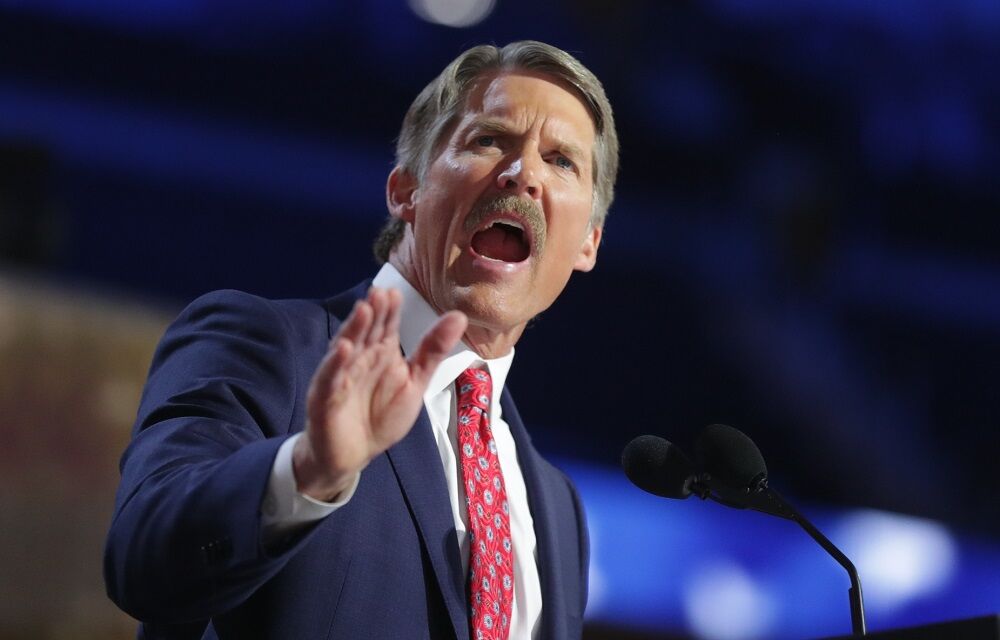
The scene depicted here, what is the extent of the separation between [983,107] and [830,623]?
2298 mm

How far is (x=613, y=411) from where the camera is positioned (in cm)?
508

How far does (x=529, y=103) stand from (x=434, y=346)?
0.89 meters

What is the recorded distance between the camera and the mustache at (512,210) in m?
1.92

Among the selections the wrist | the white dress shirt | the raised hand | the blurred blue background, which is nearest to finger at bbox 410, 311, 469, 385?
the raised hand

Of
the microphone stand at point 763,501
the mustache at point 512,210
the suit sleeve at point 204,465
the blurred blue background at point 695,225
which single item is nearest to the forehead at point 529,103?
the mustache at point 512,210

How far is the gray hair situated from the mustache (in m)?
0.18

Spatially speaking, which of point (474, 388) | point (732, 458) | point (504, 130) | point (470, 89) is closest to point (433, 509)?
point (474, 388)

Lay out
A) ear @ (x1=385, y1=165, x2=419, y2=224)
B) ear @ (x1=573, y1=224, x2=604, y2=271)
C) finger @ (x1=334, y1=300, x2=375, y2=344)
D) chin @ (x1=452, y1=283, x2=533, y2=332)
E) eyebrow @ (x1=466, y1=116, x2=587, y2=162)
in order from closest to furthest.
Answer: finger @ (x1=334, y1=300, x2=375, y2=344) → chin @ (x1=452, y1=283, x2=533, y2=332) → eyebrow @ (x1=466, y1=116, x2=587, y2=162) → ear @ (x1=385, y1=165, x2=419, y2=224) → ear @ (x1=573, y1=224, x2=604, y2=271)

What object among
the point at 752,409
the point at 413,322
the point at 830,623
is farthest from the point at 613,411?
the point at 413,322

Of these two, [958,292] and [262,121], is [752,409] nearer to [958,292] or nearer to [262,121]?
[958,292]

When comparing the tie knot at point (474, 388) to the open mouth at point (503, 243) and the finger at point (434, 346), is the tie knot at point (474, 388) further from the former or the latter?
the finger at point (434, 346)

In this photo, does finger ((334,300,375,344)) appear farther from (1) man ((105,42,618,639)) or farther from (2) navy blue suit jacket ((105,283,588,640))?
(2) navy blue suit jacket ((105,283,588,640))

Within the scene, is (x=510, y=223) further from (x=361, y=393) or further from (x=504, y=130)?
(x=361, y=393)

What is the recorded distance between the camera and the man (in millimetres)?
1211
